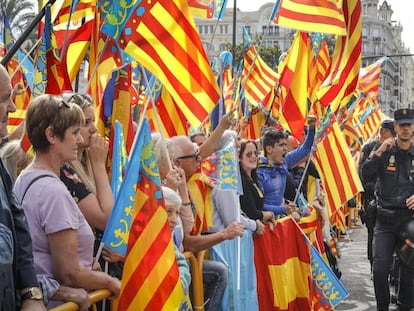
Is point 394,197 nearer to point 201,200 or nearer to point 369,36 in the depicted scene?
point 201,200

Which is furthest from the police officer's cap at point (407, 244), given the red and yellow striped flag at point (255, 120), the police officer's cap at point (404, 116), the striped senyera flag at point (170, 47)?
the red and yellow striped flag at point (255, 120)

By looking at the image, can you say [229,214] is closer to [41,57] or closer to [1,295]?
[41,57]

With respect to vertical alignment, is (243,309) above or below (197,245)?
below

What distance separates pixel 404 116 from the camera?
23.5 ft

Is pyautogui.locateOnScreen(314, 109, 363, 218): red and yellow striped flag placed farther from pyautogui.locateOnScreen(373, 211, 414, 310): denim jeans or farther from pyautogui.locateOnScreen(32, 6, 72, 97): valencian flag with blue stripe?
pyautogui.locateOnScreen(32, 6, 72, 97): valencian flag with blue stripe

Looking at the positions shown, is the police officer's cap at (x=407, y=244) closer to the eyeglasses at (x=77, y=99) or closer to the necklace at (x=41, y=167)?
the eyeglasses at (x=77, y=99)

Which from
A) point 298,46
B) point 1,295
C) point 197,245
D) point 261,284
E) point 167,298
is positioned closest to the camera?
point 1,295

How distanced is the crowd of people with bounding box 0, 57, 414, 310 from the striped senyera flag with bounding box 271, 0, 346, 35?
109cm

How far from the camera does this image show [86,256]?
3543 millimetres

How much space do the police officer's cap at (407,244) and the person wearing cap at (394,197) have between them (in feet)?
0.16

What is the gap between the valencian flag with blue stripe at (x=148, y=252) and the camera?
3738mm

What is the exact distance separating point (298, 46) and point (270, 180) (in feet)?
9.18

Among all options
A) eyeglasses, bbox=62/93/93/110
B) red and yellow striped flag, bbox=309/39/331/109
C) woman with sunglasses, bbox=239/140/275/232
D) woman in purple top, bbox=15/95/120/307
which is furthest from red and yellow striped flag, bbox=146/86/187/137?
red and yellow striped flag, bbox=309/39/331/109

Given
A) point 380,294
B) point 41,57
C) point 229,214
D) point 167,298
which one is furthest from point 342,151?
point 167,298
